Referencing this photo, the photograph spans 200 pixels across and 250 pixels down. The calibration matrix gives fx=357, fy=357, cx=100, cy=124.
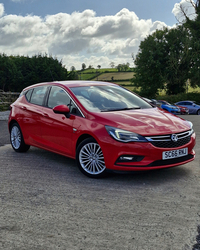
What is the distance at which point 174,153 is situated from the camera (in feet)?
18.4

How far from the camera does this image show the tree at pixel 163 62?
49.6 metres

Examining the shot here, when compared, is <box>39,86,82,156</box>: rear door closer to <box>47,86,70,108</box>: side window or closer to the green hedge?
<box>47,86,70,108</box>: side window

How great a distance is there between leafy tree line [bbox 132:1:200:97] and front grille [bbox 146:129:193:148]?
43.1 meters

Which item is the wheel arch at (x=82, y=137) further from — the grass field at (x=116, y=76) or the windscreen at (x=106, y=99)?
the grass field at (x=116, y=76)

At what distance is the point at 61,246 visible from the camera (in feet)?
11.0

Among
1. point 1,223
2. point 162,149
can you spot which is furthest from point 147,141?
point 1,223

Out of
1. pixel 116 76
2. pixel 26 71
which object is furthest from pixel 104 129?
pixel 116 76

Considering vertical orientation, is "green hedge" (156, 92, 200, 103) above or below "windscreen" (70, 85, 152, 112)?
below

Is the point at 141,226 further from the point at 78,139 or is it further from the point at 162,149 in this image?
the point at 78,139

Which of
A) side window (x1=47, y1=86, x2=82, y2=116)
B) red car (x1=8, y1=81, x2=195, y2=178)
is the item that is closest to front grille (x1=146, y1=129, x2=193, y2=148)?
red car (x1=8, y1=81, x2=195, y2=178)

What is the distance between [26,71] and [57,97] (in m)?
47.4

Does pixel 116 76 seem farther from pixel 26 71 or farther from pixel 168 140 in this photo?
pixel 168 140

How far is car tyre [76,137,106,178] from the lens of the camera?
227 inches

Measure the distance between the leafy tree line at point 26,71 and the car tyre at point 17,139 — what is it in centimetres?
4267
